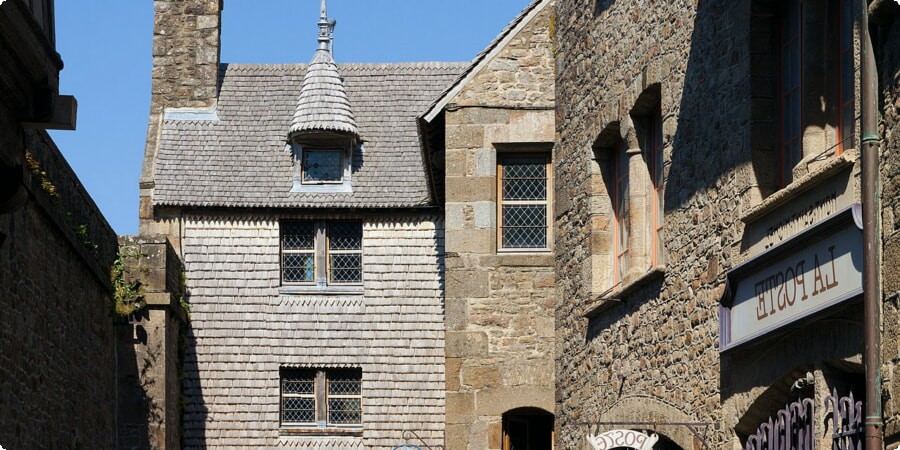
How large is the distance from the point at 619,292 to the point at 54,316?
513 centimetres

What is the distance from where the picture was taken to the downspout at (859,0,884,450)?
31.1ft

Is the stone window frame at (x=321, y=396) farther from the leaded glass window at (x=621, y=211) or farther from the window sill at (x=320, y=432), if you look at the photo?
the leaded glass window at (x=621, y=211)

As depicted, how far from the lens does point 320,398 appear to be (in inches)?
1016

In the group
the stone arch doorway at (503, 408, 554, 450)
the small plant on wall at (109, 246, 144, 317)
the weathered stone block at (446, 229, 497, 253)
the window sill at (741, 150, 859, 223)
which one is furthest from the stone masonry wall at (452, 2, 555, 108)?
the window sill at (741, 150, 859, 223)

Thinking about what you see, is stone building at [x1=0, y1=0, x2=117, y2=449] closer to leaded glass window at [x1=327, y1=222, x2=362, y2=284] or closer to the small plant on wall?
the small plant on wall

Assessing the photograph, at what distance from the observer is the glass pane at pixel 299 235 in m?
26.4

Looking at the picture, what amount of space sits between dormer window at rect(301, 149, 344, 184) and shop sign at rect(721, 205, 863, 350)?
1518 centimetres

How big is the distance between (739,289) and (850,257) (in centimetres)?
193

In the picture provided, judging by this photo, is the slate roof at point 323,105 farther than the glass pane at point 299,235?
Yes

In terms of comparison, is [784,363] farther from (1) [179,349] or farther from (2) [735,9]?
(1) [179,349]

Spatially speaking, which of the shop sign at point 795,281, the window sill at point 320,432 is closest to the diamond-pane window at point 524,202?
the window sill at point 320,432

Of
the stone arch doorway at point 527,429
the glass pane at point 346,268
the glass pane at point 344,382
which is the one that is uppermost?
the glass pane at point 346,268

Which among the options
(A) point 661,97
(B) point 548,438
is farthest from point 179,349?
(A) point 661,97

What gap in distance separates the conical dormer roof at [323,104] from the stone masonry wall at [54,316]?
6.83 m
